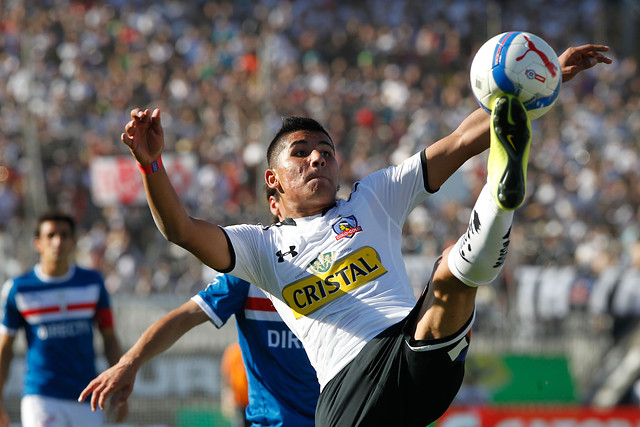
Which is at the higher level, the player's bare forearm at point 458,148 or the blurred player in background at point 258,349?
the player's bare forearm at point 458,148

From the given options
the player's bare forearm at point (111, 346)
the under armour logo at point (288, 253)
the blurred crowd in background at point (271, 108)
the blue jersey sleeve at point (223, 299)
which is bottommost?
the player's bare forearm at point (111, 346)

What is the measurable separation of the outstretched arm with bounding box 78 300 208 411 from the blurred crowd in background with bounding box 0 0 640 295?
7.37m

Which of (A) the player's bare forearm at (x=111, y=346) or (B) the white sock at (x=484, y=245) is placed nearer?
(B) the white sock at (x=484, y=245)

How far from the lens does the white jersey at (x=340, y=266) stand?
4.32m

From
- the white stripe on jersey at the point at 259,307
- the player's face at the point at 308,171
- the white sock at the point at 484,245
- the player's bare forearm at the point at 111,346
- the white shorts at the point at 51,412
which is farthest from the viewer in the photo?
the player's bare forearm at the point at 111,346

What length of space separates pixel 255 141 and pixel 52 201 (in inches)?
153

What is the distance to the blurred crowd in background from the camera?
15.9m

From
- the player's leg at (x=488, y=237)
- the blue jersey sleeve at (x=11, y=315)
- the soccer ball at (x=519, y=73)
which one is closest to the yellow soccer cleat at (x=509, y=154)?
the player's leg at (x=488, y=237)

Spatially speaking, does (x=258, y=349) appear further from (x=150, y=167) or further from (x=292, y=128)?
(x=150, y=167)

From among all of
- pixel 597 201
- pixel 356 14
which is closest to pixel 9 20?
pixel 356 14

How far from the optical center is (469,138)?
A: 4.52 metres

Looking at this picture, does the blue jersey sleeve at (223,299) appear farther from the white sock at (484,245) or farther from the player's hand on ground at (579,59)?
the player's hand on ground at (579,59)

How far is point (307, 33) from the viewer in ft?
74.2

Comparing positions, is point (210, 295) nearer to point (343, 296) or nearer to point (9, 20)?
point (343, 296)
